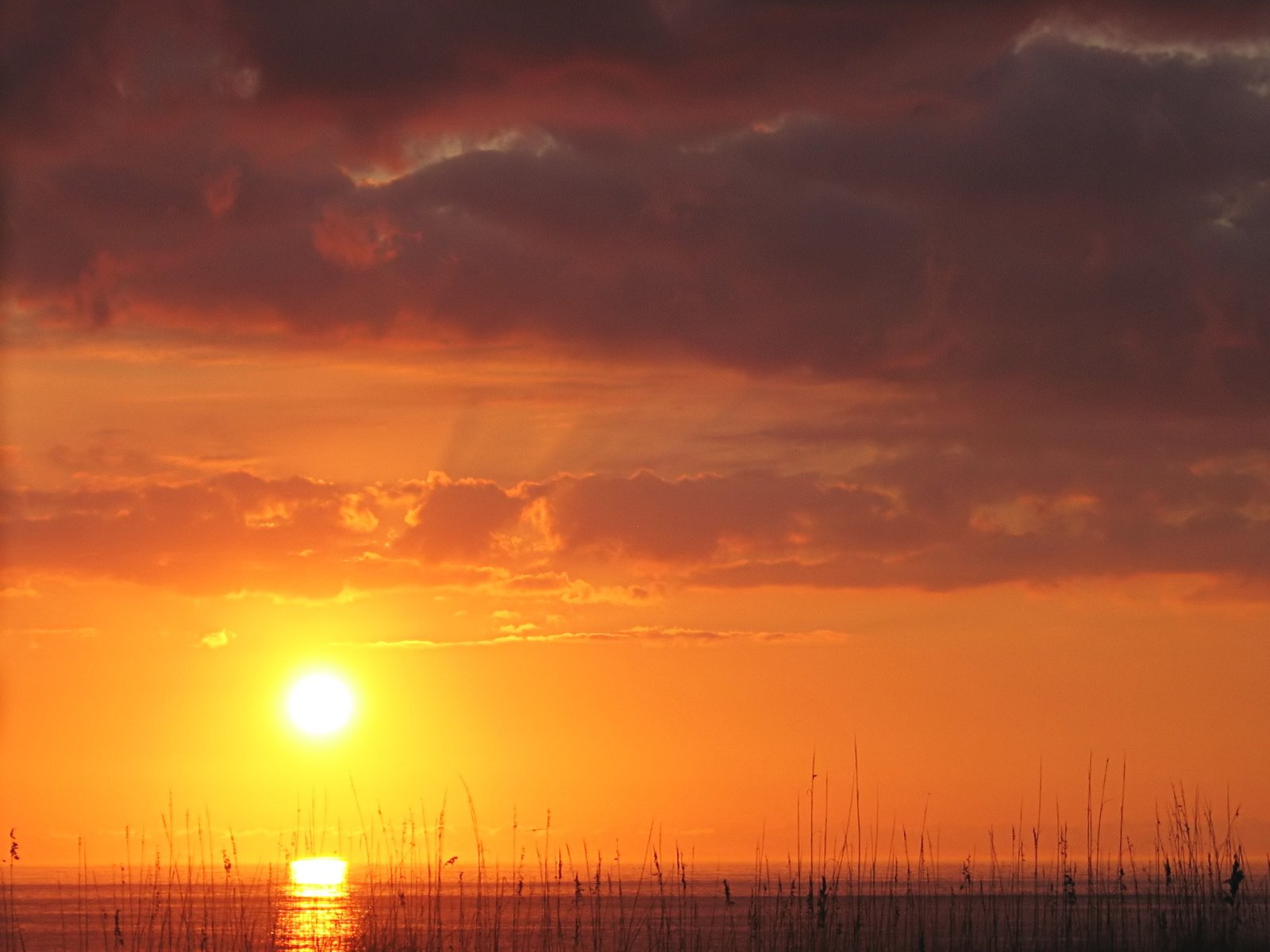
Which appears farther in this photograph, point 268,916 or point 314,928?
point 314,928

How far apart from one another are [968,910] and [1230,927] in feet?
14.7

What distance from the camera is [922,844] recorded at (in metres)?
23.1

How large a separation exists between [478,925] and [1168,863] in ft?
29.4

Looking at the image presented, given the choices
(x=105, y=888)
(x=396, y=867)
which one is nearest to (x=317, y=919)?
(x=396, y=867)

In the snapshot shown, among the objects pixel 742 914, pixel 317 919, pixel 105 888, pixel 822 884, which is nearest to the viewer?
pixel 822 884

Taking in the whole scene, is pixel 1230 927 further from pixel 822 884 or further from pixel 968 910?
pixel 822 884

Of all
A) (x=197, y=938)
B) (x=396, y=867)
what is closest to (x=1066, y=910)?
(x=396, y=867)

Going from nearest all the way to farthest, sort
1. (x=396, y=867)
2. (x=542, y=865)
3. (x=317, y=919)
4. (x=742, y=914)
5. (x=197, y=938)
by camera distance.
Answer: (x=542, y=865) → (x=396, y=867) → (x=317, y=919) → (x=197, y=938) → (x=742, y=914)

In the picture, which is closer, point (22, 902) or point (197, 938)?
point (197, 938)

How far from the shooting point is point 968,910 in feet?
66.3

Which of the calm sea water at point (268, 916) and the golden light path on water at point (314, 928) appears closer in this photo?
the calm sea water at point (268, 916)

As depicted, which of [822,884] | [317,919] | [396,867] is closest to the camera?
[822,884]

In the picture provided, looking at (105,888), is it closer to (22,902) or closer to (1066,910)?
(22,902)

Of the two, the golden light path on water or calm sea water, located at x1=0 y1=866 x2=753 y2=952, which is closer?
calm sea water, located at x1=0 y1=866 x2=753 y2=952
